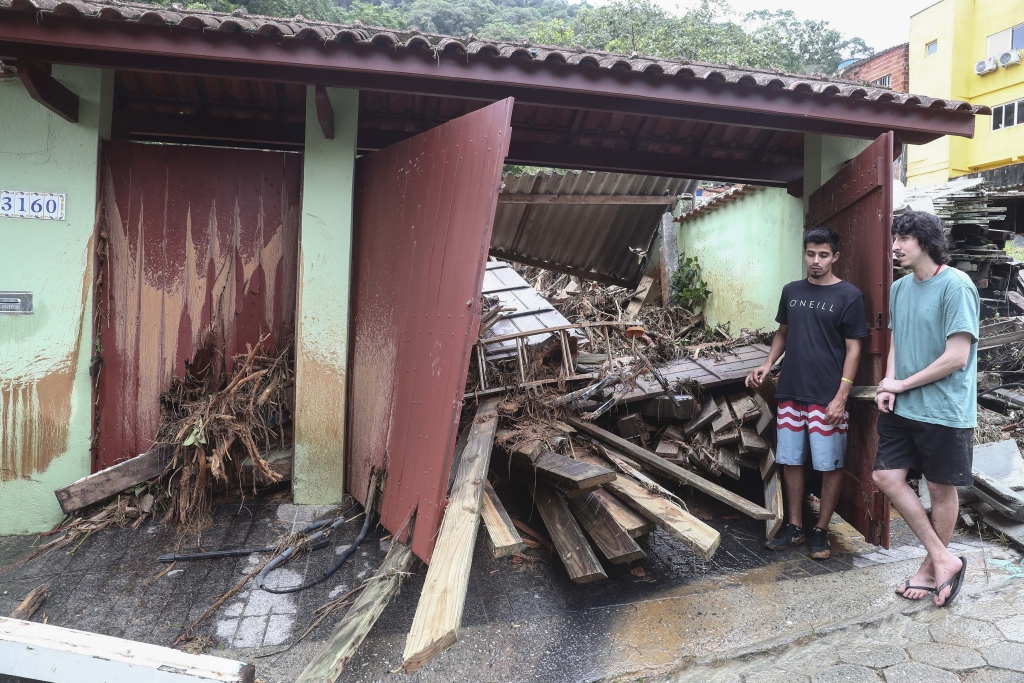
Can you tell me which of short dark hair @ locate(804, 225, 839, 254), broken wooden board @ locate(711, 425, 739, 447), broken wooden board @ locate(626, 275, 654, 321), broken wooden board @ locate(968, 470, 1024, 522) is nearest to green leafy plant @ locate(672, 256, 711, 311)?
broken wooden board @ locate(626, 275, 654, 321)

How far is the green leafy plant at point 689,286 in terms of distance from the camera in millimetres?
9477

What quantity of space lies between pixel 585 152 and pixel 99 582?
188 inches

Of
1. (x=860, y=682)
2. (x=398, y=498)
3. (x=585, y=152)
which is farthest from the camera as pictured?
(x=585, y=152)

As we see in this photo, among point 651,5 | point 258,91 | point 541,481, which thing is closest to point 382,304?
point 541,481

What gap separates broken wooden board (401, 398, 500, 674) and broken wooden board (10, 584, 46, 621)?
2.14 m

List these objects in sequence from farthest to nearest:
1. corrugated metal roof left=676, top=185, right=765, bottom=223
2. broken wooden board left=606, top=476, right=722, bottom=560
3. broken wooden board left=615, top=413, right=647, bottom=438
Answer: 1. corrugated metal roof left=676, top=185, right=765, bottom=223
2. broken wooden board left=615, top=413, right=647, bottom=438
3. broken wooden board left=606, top=476, right=722, bottom=560

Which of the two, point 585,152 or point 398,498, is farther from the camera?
point 585,152

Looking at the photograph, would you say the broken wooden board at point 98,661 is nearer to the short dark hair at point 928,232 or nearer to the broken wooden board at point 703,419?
the broken wooden board at point 703,419

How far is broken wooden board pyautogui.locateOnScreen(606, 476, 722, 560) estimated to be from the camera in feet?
10.2

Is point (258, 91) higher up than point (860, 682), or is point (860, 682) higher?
point (258, 91)

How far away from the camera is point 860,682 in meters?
2.79

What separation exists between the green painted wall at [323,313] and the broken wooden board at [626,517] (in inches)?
76.2

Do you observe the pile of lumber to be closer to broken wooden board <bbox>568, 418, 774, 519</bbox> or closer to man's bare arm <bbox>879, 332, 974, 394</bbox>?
man's bare arm <bbox>879, 332, 974, 394</bbox>

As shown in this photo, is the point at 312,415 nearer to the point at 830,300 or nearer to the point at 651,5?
the point at 830,300
